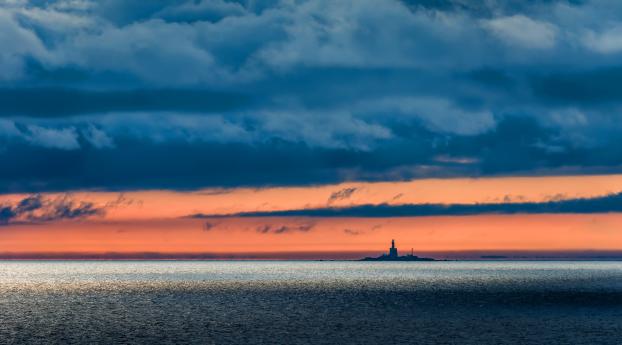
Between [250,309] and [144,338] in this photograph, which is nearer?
[144,338]

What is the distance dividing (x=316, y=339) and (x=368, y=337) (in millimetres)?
6365

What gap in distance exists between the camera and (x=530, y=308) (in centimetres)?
14950

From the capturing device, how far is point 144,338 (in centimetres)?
9462

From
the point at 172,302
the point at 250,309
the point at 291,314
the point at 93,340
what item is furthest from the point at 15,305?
the point at 93,340

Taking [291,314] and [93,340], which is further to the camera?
[291,314]

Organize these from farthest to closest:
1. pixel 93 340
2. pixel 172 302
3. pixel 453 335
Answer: pixel 172 302 → pixel 453 335 → pixel 93 340

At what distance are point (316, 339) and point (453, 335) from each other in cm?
1657

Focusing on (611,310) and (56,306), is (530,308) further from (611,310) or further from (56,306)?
(56,306)

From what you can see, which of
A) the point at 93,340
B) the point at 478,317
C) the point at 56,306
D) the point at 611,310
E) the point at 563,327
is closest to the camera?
the point at 93,340

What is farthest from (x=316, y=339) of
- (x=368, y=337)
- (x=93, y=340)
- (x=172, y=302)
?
(x=172, y=302)

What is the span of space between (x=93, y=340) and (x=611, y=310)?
88.9 m

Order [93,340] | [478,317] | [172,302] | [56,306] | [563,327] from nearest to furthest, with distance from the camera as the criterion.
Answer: [93,340] < [563,327] < [478,317] < [56,306] < [172,302]

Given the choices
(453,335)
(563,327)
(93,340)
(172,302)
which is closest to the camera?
(93,340)

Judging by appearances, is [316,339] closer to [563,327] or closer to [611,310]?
[563,327]
